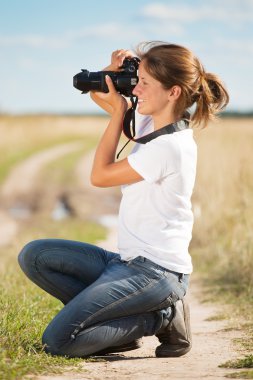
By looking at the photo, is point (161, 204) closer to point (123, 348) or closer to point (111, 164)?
point (111, 164)

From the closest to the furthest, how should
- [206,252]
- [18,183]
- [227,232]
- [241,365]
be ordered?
[241,365] → [206,252] → [227,232] → [18,183]

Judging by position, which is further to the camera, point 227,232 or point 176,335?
point 227,232

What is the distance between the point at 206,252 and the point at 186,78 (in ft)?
14.4

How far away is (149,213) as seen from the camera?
389 cm

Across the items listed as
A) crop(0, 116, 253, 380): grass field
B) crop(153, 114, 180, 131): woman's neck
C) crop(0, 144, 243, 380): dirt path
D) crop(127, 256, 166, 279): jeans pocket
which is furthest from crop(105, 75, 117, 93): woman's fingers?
crop(0, 144, 243, 380): dirt path

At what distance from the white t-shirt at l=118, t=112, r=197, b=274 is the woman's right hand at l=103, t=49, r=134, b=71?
1.54 ft

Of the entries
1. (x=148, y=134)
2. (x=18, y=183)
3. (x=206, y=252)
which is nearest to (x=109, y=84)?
(x=148, y=134)

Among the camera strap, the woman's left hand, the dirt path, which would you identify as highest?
the woman's left hand

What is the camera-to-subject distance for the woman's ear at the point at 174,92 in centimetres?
392

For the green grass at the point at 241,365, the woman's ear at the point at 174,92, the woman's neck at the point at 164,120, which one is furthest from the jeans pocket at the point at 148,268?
the woman's ear at the point at 174,92

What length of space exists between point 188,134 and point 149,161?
26 centimetres

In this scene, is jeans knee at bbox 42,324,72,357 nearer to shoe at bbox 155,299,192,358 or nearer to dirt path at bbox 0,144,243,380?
dirt path at bbox 0,144,243,380

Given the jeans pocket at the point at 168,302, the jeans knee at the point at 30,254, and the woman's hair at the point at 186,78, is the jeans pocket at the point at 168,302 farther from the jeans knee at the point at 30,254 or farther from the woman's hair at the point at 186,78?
the woman's hair at the point at 186,78

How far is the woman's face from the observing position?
12.9 ft
